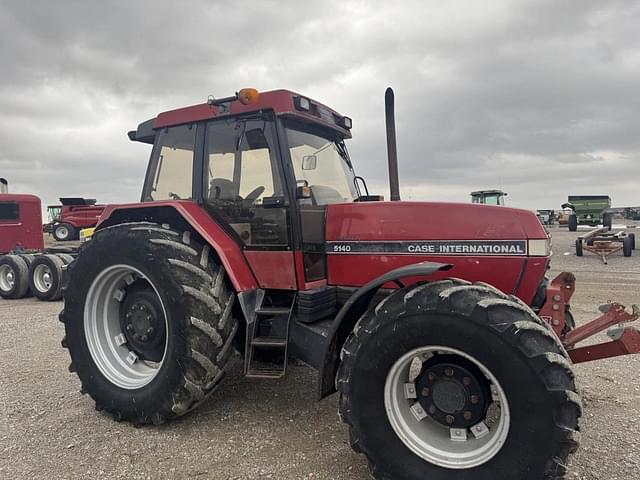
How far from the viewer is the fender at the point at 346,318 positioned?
2809 mm

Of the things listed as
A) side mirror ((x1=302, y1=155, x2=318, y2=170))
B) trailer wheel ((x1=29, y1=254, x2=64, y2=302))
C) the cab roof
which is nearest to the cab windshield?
side mirror ((x1=302, y1=155, x2=318, y2=170))

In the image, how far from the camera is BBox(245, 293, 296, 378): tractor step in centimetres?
344

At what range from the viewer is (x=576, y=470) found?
2.78 metres

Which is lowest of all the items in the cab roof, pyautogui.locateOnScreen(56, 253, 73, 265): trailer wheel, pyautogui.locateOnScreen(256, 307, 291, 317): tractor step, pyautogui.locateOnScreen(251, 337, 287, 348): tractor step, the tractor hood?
pyautogui.locateOnScreen(251, 337, 287, 348): tractor step

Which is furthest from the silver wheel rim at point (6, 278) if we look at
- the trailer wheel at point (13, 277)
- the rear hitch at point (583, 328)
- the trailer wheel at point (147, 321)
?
the rear hitch at point (583, 328)

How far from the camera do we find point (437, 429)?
8.86 feet

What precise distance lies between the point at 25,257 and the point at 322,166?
9289mm

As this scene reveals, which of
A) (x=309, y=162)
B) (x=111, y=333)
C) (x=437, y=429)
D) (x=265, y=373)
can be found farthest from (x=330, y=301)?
(x=111, y=333)

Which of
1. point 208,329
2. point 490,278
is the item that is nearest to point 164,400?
point 208,329

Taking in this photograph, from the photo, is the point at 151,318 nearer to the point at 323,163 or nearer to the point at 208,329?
the point at 208,329

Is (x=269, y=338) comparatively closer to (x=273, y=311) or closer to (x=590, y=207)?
(x=273, y=311)

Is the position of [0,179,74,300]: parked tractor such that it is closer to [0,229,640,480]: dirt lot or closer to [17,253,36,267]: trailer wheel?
[17,253,36,267]: trailer wheel

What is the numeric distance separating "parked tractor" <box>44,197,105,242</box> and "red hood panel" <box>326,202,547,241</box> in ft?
78.8

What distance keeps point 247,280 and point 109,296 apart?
1.33 metres
